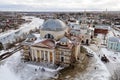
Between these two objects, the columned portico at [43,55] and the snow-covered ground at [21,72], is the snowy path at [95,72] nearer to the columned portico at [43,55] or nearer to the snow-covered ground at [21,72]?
the snow-covered ground at [21,72]

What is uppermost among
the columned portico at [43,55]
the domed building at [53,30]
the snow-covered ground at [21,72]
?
the domed building at [53,30]

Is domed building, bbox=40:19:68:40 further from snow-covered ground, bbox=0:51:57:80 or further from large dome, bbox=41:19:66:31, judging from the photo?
snow-covered ground, bbox=0:51:57:80

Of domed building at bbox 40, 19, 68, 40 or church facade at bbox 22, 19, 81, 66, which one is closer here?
church facade at bbox 22, 19, 81, 66

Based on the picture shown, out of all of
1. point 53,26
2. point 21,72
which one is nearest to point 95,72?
point 53,26

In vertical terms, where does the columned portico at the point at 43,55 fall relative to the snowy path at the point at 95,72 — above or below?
above

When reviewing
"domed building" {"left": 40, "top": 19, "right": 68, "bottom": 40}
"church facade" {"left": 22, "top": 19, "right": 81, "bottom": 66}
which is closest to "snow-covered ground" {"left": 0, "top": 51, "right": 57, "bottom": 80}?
"church facade" {"left": 22, "top": 19, "right": 81, "bottom": 66}

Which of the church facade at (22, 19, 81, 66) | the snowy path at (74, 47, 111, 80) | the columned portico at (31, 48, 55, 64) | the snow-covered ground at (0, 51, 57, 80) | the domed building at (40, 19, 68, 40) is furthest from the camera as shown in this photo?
the domed building at (40, 19, 68, 40)

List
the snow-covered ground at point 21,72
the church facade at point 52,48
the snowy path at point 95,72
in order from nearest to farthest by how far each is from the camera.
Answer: the snowy path at point 95,72, the snow-covered ground at point 21,72, the church facade at point 52,48

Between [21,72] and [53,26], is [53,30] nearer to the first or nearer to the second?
[53,26]

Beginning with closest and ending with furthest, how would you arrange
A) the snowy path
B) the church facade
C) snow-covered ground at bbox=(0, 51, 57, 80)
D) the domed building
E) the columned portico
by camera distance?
the snowy path
snow-covered ground at bbox=(0, 51, 57, 80)
the church facade
the columned portico
the domed building

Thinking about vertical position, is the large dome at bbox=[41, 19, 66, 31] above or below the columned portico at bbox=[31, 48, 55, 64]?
above

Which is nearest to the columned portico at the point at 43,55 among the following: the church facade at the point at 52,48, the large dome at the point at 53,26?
the church facade at the point at 52,48

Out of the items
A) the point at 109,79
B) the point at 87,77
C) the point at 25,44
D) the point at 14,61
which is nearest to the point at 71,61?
the point at 87,77

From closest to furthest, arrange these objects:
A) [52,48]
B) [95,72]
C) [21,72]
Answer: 1. [95,72]
2. [21,72]
3. [52,48]
